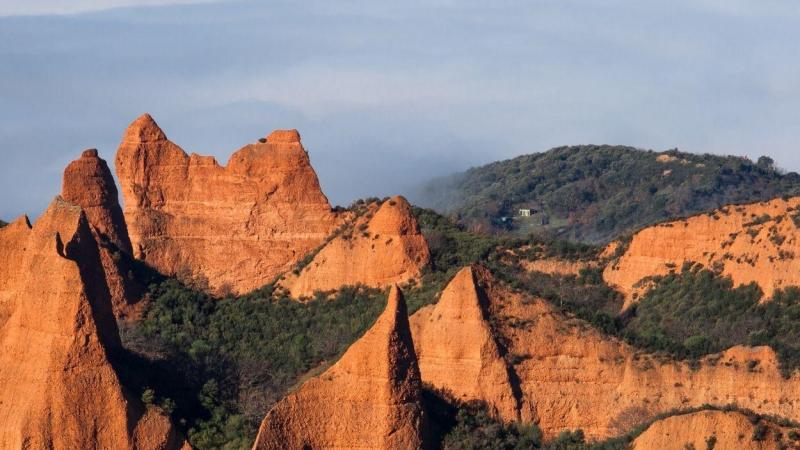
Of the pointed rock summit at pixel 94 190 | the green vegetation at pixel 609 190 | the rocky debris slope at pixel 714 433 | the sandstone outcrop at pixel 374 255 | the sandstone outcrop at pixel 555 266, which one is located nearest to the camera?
the rocky debris slope at pixel 714 433

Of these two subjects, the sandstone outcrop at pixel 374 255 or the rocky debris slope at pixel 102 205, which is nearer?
the sandstone outcrop at pixel 374 255

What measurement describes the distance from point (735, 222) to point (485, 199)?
79.0m

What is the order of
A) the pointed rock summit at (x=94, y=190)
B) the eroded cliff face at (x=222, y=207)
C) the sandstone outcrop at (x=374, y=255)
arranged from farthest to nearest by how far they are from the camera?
the eroded cliff face at (x=222, y=207) < the pointed rock summit at (x=94, y=190) < the sandstone outcrop at (x=374, y=255)

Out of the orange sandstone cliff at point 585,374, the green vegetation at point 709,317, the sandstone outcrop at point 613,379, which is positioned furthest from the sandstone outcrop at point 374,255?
the sandstone outcrop at point 613,379

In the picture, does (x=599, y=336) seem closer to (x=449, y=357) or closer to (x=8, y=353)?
(x=449, y=357)

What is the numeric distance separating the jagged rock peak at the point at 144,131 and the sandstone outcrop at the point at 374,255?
10691mm

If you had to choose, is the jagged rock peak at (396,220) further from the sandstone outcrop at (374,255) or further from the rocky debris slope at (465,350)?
the rocky debris slope at (465,350)

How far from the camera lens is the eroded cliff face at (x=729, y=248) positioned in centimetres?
8188

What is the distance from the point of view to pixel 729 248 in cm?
8638

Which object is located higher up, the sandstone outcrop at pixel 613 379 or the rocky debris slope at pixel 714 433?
the sandstone outcrop at pixel 613 379

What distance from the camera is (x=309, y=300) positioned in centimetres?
7875

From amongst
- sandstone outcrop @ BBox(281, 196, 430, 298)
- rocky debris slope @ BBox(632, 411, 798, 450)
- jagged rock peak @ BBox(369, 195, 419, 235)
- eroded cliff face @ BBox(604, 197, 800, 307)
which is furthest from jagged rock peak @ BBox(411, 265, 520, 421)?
eroded cliff face @ BBox(604, 197, 800, 307)

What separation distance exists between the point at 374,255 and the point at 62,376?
81.5 feet

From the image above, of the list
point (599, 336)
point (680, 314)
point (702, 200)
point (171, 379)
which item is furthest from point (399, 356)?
point (702, 200)
